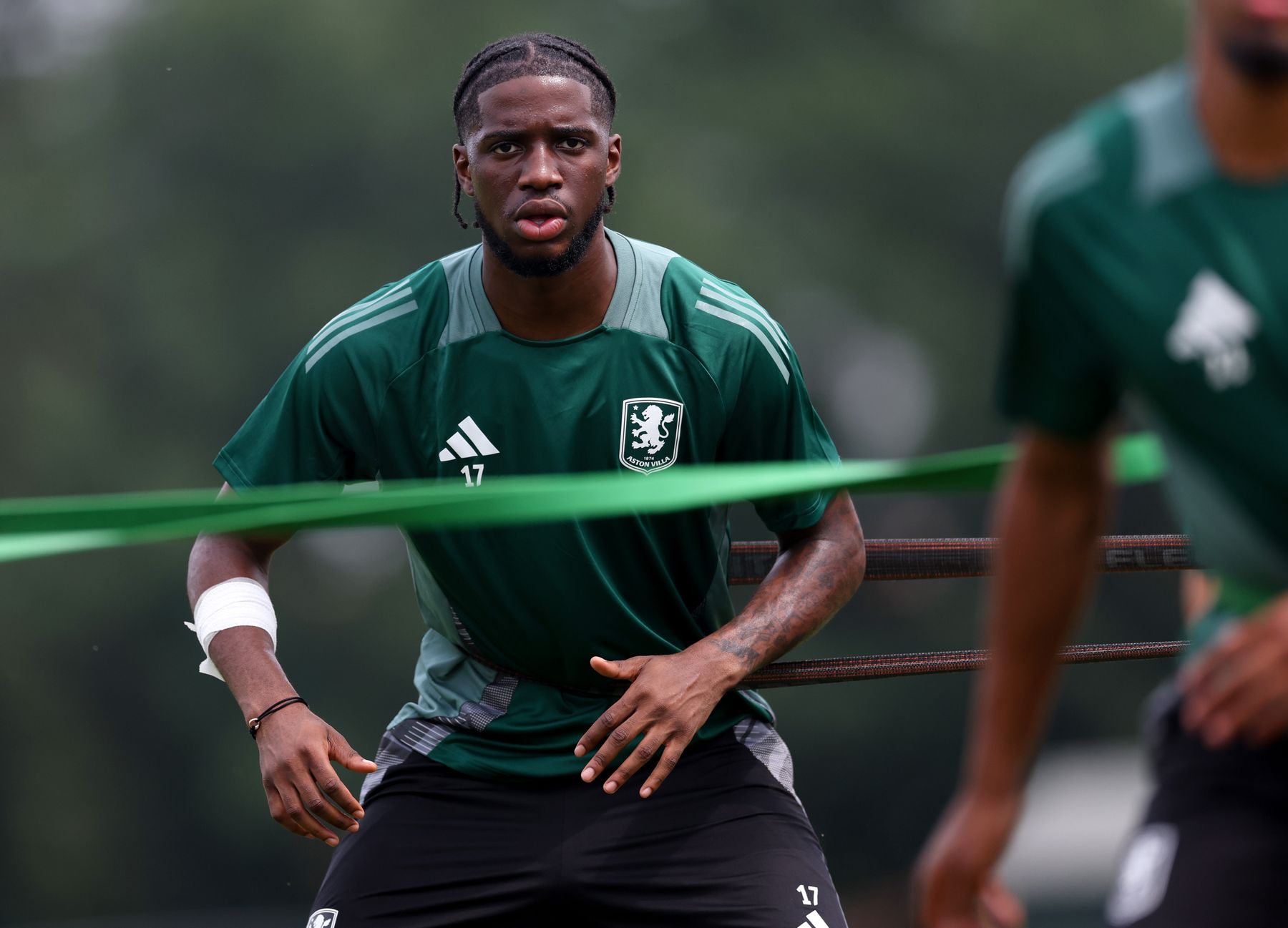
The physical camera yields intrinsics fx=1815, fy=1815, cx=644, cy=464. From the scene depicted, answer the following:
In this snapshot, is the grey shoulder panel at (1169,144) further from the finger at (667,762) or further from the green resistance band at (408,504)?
the finger at (667,762)

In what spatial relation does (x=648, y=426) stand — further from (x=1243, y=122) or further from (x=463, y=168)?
(x=1243, y=122)

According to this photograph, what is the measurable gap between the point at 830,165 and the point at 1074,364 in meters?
17.3

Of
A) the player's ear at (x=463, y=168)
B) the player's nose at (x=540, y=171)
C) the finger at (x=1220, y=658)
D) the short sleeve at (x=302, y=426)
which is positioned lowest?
the finger at (x=1220, y=658)

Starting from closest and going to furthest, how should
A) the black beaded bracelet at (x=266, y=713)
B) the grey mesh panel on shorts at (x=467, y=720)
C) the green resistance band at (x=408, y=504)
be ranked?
1. the green resistance band at (x=408, y=504)
2. the black beaded bracelet at (x=266, y=713)
3. the grey mesh panel on shorts at (x=467, y=720)

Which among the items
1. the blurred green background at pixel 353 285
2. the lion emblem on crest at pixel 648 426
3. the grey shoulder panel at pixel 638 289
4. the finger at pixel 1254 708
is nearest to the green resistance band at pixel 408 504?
the lion emblem on crest at pixel 648 426

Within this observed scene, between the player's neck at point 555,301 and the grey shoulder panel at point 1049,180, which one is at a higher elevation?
the player's neck at point 555,301

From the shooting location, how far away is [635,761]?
3039mm

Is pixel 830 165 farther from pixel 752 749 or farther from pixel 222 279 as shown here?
pixel 752 749

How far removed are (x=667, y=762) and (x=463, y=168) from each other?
126 cm

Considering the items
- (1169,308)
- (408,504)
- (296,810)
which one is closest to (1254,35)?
(1169,308)

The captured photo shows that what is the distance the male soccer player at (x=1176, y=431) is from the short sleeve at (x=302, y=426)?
1636mm

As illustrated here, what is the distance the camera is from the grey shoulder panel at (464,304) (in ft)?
11.0

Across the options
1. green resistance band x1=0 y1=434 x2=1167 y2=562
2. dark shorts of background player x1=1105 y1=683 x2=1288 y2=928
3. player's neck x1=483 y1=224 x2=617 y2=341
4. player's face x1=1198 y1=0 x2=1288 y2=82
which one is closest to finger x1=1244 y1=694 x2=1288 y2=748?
dark shorts of background player x1=1105 y1=683 x2=1288 y2=928

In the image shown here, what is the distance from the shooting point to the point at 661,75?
19.2 metres
